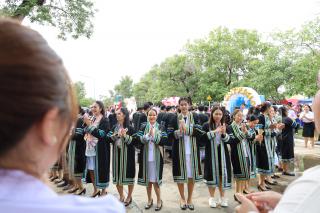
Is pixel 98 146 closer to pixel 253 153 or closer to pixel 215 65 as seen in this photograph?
pixel 253 153

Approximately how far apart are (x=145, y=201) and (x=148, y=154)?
1091 mm

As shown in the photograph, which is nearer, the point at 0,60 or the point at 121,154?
the point at 0,60

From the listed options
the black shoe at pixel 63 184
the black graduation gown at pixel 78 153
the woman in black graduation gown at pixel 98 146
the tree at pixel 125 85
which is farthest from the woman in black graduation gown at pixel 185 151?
the tree at pixel 125 85

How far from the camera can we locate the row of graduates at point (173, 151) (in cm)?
598

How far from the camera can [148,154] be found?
600cm

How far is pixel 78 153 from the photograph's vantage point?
22.3ft

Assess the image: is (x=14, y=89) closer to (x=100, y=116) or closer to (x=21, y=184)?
(x=21, y=184)

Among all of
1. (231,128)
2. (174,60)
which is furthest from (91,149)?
(174,60)

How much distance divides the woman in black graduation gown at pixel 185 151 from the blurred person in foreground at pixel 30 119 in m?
5.18

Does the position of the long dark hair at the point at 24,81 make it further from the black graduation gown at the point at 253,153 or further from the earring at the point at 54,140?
the black graduation gown at the point at 253,153

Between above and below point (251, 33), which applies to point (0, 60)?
below

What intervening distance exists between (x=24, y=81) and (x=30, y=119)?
0.09 meters

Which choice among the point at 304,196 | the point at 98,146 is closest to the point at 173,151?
the point at 98,146

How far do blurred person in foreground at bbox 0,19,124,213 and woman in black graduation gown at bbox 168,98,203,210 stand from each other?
5.18 m
